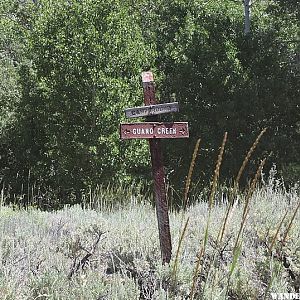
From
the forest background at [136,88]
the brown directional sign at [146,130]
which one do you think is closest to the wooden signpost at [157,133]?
the brown directional sign at [146,130]

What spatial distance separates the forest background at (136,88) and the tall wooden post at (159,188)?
742cm

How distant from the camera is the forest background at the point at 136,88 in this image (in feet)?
37.9

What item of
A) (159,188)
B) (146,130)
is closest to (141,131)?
(146,130)

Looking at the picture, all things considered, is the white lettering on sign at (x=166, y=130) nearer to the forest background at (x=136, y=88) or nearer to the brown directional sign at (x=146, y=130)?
the brown directional sign at (x=146, y=130)

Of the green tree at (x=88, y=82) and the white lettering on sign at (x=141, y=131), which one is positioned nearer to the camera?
the white lettering on sign at (x=141, y=131)

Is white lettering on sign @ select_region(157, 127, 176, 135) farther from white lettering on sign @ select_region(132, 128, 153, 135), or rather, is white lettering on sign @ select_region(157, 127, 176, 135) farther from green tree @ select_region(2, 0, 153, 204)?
green tree @ select_region(2, 0, 153, 204)

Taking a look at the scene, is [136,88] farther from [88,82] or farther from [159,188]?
[159,188]

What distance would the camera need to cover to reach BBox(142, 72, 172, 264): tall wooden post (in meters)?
3.77

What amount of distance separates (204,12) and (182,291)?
1200cm

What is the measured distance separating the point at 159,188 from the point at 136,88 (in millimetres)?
8368

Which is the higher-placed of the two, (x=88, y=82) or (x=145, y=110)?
(x=88, y=82)

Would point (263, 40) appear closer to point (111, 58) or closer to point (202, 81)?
point (202, 81)

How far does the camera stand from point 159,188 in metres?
3.89

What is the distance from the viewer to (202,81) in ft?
45.1
